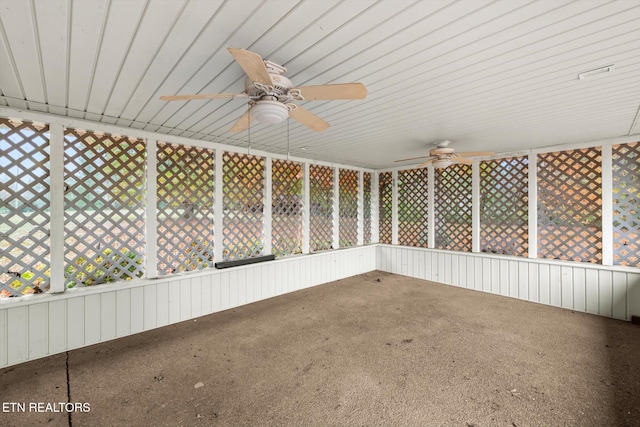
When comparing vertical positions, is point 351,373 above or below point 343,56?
below

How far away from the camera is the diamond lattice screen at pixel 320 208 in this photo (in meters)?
5.00

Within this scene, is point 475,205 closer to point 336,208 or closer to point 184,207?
point 336,208

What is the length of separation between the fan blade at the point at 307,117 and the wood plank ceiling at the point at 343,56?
10.9 inches

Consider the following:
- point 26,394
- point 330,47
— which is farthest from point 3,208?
point 330,47

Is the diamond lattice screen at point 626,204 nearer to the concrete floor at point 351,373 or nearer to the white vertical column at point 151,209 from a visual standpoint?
the concrete floor at point 351,373

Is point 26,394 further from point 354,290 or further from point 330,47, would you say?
point 354,290

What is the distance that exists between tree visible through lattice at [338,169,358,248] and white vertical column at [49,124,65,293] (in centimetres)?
422

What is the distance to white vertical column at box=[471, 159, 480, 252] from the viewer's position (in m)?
4.61

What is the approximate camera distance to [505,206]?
436 centimetres

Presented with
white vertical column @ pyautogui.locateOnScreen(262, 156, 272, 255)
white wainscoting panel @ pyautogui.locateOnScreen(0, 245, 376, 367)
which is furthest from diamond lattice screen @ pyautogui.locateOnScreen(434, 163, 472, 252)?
white vertical column @ pyautogui.locateOnScreen(262, 156, 272, 255)

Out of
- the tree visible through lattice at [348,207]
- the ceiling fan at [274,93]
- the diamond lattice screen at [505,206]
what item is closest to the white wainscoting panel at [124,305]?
the tree visible through lattice at [348,207]

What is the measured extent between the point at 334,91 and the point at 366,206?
15.8ft

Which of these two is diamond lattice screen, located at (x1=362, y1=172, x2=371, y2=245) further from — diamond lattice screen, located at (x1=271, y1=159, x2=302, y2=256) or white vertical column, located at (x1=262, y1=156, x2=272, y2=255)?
white vertical column, located at (x1=262, y1=156, x2=272, y2=255)

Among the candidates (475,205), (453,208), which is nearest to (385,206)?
(453,208)
